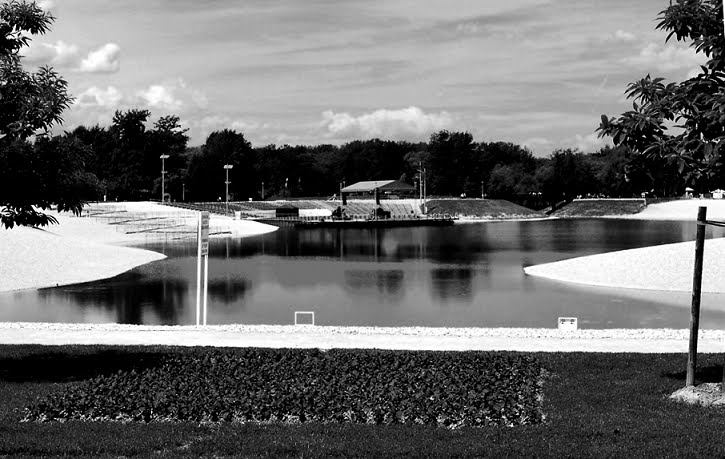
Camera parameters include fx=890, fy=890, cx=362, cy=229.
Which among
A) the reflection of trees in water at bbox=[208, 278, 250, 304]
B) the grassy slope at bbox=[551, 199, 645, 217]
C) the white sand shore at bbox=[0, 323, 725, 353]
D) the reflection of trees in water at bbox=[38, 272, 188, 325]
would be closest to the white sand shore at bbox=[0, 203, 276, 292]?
the reflection of trees in water at bbox=[38, 272, 188, 325]

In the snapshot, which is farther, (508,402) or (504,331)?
(504,331)

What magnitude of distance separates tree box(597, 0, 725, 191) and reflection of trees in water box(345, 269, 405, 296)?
26.3 m

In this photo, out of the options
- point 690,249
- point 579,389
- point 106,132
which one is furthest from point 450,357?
point 106,132

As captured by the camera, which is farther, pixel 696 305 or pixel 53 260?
pixel 53 260

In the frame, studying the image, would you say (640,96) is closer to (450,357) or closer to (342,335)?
(450,357)

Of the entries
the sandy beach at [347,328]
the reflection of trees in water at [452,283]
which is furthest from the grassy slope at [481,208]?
the reflection of trees in water at [452,283]

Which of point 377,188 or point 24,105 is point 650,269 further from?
point 377,188

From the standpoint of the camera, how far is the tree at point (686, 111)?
13890 millimetres

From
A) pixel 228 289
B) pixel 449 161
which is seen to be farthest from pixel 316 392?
pixel 449 161

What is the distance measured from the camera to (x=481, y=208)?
174 metres

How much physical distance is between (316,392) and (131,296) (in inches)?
1061

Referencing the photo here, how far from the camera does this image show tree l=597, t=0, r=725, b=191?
1389cm

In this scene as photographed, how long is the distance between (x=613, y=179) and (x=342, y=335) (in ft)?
565

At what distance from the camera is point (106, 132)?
15712cm
